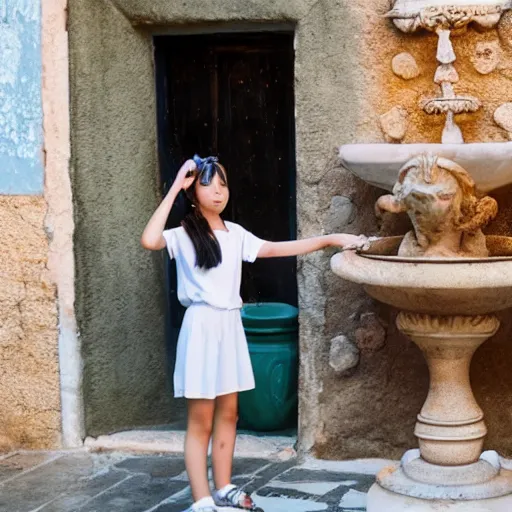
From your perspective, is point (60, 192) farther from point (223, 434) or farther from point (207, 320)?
point (223, 434)

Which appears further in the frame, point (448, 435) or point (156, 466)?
point (156, 466)

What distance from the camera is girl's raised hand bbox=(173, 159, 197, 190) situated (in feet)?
13.8

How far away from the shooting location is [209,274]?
4211mm

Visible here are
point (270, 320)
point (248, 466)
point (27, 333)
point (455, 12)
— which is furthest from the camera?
point (270, 320)

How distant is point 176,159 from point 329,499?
187cm

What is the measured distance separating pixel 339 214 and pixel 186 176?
0.88 metres

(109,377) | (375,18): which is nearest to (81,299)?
(109,377)

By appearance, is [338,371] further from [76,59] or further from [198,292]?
[76,59]

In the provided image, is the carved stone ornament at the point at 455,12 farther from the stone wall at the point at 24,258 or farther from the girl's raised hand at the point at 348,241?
the stone wall at the point at 24,258

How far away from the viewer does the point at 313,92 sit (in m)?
4.88

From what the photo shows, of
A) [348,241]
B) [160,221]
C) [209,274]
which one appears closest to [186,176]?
[160,221]

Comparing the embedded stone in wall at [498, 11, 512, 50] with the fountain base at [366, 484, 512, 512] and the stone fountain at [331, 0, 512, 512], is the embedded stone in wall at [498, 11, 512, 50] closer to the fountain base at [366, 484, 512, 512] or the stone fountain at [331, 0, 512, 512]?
the stone fountain at [331, 0, 512, 512]

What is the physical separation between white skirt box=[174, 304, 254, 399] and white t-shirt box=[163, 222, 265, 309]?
35mm

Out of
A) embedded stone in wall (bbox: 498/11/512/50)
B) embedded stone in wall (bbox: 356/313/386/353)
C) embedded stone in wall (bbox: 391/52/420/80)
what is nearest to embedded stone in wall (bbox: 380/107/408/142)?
embedded stone in wall (bbox: 391/52/420/80)
